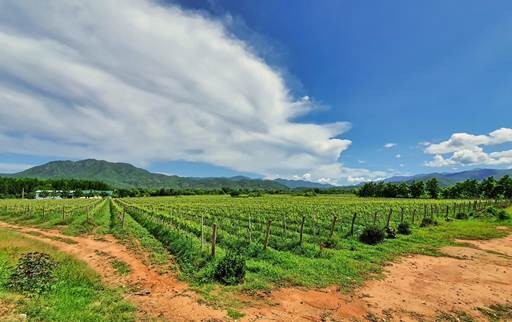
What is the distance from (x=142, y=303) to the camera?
35.6 feet

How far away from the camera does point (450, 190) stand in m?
120

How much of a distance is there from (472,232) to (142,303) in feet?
98.7

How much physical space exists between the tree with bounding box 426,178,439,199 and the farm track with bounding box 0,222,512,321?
366 ft

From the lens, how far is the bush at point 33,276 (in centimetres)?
1077

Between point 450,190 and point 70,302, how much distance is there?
5490 inches

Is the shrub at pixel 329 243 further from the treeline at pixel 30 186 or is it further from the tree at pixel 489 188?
the treeline at pixel 30 186

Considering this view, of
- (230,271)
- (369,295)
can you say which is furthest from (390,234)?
(230,271)

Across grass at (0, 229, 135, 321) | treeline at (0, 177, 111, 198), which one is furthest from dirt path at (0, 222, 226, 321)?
treeline at (0, 177, 111, 198)

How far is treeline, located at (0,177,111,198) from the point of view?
433ft

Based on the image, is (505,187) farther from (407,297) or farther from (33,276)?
(33,276)

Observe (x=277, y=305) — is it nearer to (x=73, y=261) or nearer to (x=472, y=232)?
(x=73, y=261)

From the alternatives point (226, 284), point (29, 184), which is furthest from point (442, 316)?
point (29, 184)

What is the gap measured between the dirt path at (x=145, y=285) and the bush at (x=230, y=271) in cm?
146

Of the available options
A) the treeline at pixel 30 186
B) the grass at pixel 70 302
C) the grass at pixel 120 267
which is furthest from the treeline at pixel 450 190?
the treeline at pixel 30 186
